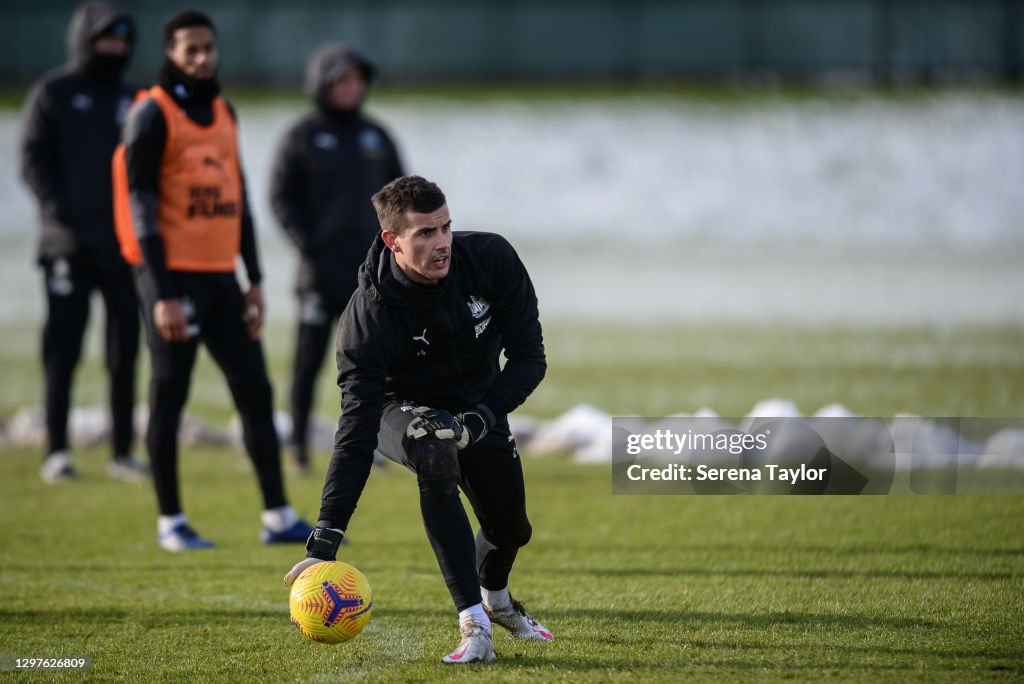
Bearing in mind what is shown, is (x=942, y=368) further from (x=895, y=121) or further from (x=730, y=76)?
(x=730, y=76)

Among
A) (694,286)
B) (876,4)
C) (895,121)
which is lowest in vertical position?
(694,286)

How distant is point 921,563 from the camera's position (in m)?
5.94

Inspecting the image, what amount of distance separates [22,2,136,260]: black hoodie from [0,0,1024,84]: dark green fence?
54.0ft

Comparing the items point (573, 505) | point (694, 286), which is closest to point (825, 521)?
point (573, 505)

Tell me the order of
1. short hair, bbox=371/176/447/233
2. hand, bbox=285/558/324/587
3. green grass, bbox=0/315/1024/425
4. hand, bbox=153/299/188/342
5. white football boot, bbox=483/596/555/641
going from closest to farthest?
hand, bbox=285/558/324/587 < short hair, bbox=371/176/447/233 < white football boot, bbox=483/596/555/641 < hand, bbox=153/299/188/342 < green grass, bbox=0/315/1024/425

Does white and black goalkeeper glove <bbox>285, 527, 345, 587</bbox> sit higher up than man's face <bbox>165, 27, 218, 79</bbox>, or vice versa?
man's face <bbox>165, 27, 218, 79</bbox>

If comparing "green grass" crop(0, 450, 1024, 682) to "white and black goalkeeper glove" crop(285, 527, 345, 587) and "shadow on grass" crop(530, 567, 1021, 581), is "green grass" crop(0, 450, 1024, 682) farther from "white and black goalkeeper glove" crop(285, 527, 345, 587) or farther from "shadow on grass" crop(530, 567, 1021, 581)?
"white and black goalkeeper glove" crop(285, 527, 345, 587)

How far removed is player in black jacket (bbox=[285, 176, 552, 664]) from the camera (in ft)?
14.7

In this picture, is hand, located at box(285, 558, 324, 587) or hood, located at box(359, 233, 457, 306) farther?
hood, located at box(359, 233, 457, 306)

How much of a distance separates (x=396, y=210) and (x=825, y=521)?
11.2 ft

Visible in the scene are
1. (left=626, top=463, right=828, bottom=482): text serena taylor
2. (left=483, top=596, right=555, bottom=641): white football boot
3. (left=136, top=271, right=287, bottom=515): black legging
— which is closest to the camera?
(left=483, top=596, right=555, bottom=641): white football boot

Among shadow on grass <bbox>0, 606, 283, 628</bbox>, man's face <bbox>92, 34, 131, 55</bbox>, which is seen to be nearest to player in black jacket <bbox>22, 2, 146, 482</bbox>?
man's face <bbox>92, 34, 131, 55</bbox>

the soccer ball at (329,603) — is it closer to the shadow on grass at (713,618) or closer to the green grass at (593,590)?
the green grass at (593,590)

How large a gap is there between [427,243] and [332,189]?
4.57 meters
